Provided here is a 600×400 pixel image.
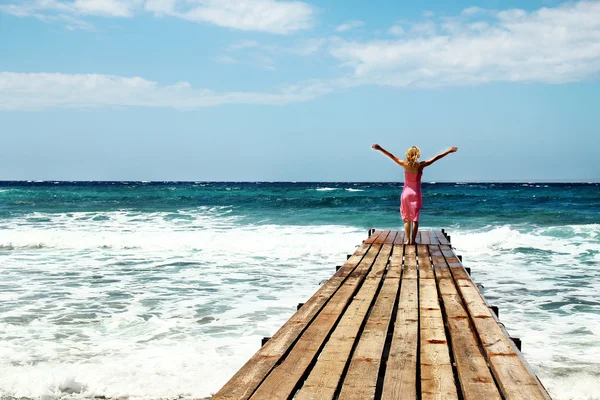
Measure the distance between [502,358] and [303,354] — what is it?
52.1 inches

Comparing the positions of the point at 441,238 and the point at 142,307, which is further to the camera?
the point at 441,238

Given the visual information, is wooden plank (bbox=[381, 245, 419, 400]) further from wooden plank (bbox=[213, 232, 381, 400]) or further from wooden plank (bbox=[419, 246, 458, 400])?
wooden plank (bbox=[213, 232, 381, 400])

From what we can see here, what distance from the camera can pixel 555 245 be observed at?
17.2 meters

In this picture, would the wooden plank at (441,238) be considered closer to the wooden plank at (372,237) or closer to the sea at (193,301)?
the sea at (193,301)

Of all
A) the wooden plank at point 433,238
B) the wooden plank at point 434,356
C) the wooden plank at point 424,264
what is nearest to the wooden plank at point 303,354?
the wooden plank at point 434,356

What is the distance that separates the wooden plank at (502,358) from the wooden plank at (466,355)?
0.05 metres

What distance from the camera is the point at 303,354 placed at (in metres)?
3.70

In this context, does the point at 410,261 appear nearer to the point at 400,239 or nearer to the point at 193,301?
the point at 400,239

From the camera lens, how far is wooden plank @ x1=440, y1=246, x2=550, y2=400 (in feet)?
9.92

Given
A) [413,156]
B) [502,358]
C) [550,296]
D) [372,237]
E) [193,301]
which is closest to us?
[502,358]

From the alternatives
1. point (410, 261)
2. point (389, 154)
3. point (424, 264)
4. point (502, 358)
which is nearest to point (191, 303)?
point (410, 261)

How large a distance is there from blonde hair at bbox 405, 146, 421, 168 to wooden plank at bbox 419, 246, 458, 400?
4.58 metres

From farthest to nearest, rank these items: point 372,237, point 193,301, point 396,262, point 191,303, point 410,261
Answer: point 372,237
point 193,301
point 191,303
point 410,261
point 396,262

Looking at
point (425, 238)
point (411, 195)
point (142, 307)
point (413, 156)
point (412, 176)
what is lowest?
point (142, 307)
